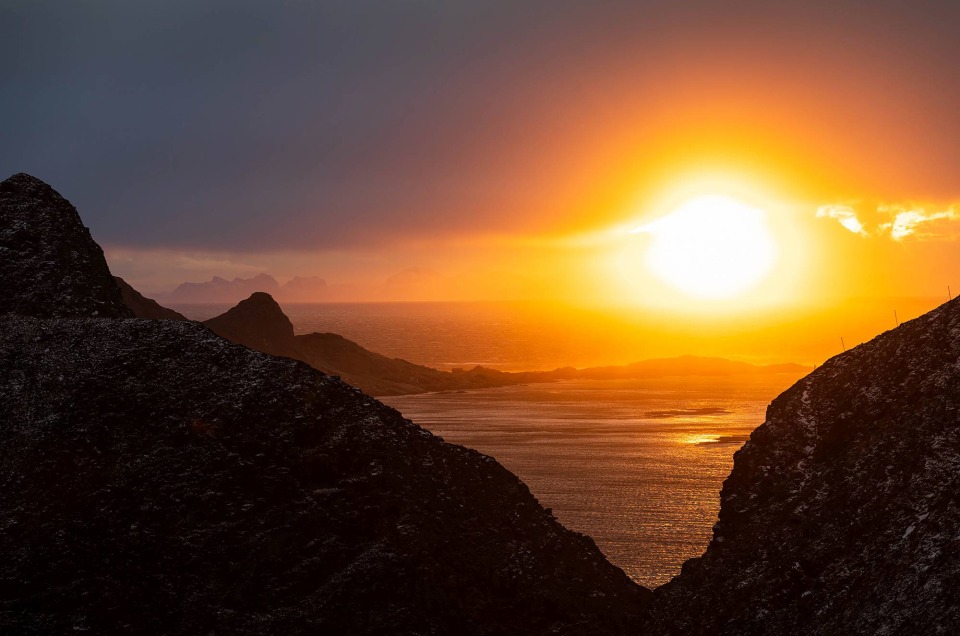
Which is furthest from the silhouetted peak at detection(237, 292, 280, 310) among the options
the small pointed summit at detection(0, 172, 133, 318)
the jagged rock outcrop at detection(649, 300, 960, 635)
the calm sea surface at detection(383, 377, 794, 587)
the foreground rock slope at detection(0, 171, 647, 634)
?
the jagged rock outcrop at detection(649, 300, 960, 635)

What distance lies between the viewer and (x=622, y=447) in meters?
56.8

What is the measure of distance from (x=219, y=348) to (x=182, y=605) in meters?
5.90

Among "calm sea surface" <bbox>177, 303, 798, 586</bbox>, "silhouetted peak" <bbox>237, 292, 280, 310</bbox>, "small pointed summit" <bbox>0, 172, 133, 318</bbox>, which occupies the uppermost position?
"silhouetted peak" <bbox>237, 292, 280, 310</bbox>

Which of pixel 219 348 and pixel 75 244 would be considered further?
pixel 75 244

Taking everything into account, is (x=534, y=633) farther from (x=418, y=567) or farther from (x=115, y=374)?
(x=115, y=374)

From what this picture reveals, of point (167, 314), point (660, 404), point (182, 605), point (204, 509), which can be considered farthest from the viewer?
point (167, 314)

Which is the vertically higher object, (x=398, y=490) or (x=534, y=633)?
(x=398, y=490)

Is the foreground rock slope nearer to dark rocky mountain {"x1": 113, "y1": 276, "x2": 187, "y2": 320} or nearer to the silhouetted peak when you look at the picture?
dark rocky mountain {"x1": 113, "y1": 276, "x2": 187, "y2": 320}

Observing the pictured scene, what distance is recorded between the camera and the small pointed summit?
20.5 m

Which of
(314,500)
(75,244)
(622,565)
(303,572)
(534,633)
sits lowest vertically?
(622,565)

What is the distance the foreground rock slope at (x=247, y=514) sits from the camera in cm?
1396

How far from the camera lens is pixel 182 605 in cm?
1379

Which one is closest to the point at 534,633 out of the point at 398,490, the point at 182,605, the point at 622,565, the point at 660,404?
the point at 398,490

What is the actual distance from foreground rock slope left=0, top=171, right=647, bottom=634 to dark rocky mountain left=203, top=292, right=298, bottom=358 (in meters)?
91.0
